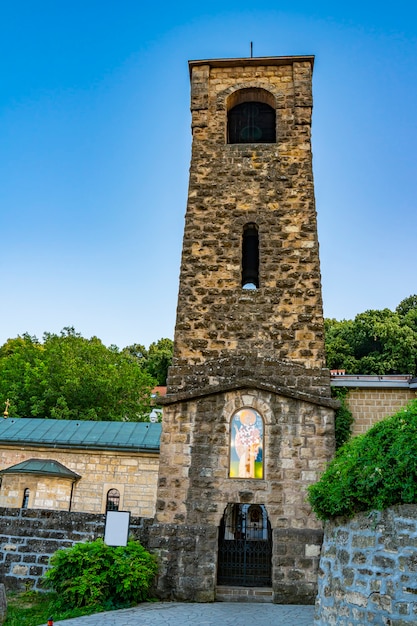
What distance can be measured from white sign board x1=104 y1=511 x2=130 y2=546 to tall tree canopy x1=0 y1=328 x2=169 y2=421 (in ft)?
61.2

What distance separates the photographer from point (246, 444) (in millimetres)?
10773

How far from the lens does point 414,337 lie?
37.7 meters

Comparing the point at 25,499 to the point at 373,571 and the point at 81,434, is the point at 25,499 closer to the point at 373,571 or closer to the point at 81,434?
the point at 81,434

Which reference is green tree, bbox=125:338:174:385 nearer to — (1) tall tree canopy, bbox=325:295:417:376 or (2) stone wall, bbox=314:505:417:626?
(1) tall tree canopy, bbox=325:295:417:376

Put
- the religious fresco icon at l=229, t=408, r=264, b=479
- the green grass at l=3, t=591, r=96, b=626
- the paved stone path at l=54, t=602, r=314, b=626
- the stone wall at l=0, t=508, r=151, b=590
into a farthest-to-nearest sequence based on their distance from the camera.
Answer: the religious fresco icon at l=229, t=408, r=264, b=479 < the stone wall at l=0, t=508, r=151, b=590 < the green grass at l=3, t=591, r=96, b=626 < the paved stone path at l=54, t=602, r=314, b=626

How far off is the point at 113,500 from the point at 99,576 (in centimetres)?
788

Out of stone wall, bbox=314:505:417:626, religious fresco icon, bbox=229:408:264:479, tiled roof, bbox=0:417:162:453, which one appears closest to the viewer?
stone wall, bbox=314:505:417:626

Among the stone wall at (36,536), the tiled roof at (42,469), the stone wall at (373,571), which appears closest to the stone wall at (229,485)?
the stone wall at (36,536)

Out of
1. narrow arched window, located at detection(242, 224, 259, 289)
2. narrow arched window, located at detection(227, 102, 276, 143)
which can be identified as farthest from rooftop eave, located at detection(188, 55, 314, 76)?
narrow arched window, located at detection(242, 224, 259, 289)

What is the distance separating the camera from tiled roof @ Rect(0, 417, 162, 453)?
56.8 feet

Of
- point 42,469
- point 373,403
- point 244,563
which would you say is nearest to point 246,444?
point 244,563

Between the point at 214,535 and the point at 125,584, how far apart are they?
73.8 inches

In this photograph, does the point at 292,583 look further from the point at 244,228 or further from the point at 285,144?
the point at 285,144

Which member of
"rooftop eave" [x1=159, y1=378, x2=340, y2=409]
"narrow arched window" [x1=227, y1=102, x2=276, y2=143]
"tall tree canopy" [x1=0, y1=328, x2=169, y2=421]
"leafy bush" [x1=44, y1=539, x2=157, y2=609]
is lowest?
"leafy bush" [x1=44, y1=539, x2=157, y2=609]
